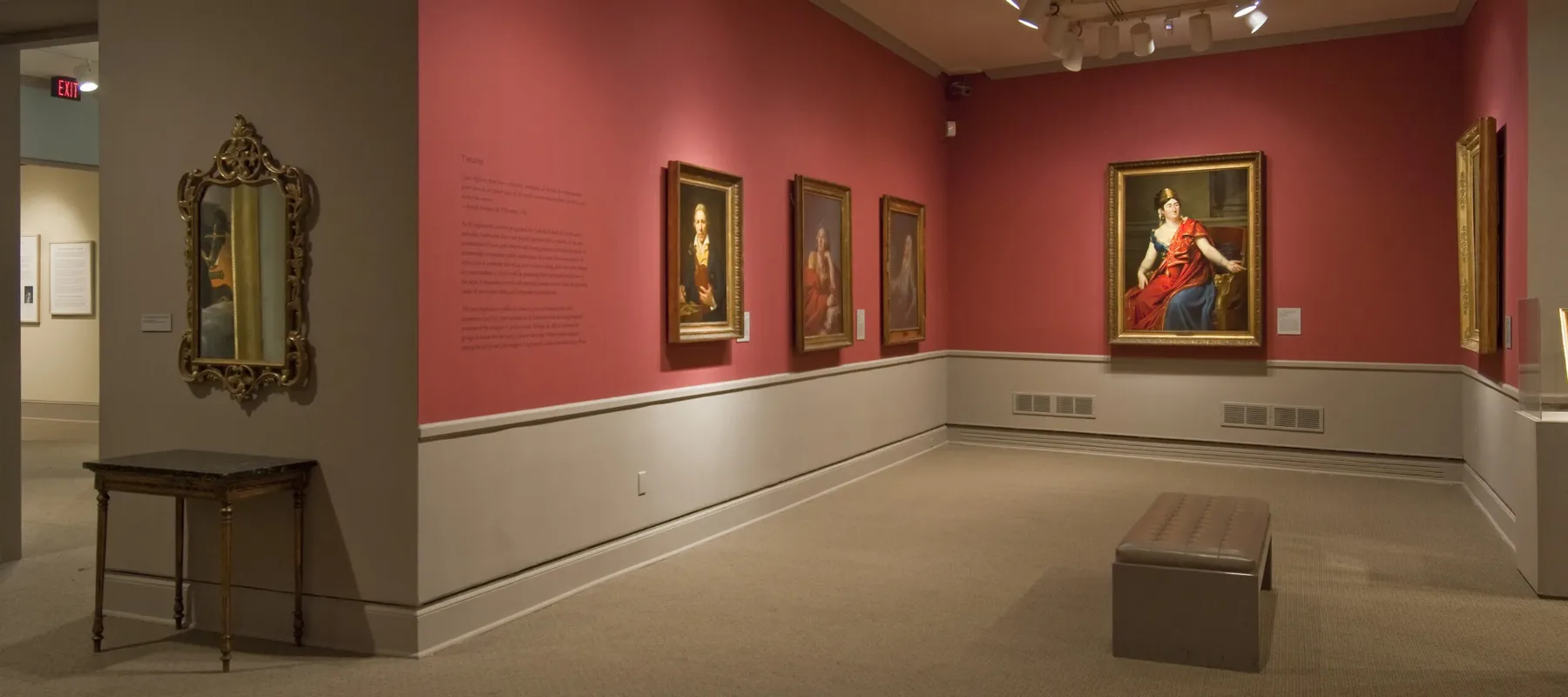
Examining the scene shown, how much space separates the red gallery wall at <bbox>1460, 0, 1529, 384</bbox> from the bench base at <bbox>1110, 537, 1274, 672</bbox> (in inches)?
136

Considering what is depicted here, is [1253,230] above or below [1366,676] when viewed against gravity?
above

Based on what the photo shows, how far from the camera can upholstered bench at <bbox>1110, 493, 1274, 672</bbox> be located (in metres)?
4.71

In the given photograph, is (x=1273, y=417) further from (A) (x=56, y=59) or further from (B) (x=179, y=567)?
(A) (x=56, y=59)

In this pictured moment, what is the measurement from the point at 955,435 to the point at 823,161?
427 cm

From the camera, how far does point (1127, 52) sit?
36.7ft

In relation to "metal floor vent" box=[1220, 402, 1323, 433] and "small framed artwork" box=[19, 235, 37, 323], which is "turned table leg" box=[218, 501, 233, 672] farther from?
"small framed artwork" box=[19, 235, 37, 323]

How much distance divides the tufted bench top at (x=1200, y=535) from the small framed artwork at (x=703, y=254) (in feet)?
9.85

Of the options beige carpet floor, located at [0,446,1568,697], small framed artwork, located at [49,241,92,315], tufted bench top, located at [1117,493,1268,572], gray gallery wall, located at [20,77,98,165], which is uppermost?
A: gray gallery wall, located at [20,77,98,165]

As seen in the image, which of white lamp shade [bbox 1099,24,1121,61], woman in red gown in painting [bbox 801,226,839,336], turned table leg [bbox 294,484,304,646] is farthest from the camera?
white lamp shade [bbox 1099,24,1121,61]

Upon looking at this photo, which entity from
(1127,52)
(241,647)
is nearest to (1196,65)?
(1127,52)

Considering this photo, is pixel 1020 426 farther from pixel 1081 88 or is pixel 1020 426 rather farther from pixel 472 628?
pixel 472 628

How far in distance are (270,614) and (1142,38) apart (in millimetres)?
7725

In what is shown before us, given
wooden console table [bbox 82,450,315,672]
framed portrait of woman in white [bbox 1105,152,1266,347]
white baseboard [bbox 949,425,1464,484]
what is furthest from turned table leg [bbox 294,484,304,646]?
framed portrait of woman in white [bbox 1105,152,1266,347]

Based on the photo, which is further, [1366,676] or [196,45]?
[196,45]
